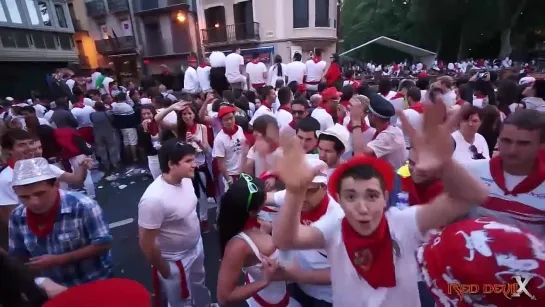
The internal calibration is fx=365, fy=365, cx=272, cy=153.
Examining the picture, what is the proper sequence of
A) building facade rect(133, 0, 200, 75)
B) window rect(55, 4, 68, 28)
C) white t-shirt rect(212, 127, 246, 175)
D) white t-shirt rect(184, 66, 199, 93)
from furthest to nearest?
building facade rect(133, 0, 200, 75) < window rect(55, 4, 68, 28) < white t-shirt rect(184, 66, 199, 93) < white t-shirt rect(212, 127, 246, 175)

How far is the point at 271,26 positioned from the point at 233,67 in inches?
665

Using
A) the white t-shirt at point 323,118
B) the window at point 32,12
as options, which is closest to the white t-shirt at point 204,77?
the white t-shirt at point 323,118

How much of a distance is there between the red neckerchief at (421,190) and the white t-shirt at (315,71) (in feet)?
26.8

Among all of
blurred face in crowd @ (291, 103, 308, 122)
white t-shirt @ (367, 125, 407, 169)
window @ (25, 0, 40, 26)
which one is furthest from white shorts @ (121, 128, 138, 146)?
window @ (25, 0, 40, 26)

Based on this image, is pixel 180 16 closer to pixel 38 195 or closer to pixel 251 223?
pixel 38 195

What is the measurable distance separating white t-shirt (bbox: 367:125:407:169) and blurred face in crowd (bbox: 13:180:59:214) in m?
2.91

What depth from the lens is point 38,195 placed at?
2.20 meters

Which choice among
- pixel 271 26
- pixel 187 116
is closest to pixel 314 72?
pixel 187 116

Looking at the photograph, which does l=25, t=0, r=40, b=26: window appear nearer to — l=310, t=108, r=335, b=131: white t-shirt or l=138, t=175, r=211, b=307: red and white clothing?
l=310, t=108, r=335, b=131: white t-shirt

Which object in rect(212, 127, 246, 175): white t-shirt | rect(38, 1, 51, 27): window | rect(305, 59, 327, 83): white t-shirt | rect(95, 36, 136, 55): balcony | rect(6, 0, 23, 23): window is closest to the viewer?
rect(212, 127, 246, 175): white t-shirt

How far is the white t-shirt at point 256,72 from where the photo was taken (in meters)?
10.7

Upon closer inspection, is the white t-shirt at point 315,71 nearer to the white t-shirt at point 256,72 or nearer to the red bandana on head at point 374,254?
the white t-shirt at point 256,72

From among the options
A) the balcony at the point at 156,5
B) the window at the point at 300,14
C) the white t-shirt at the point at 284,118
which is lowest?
the white t-shirt at the point at 284,118

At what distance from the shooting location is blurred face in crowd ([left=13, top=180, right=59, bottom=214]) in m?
2.18
